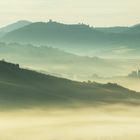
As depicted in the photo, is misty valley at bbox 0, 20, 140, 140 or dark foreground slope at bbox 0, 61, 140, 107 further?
dark foreground slope at bbox 0, 61, 140, 107

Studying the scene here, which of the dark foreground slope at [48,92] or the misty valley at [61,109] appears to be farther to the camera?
the dark foreground slope at [48,92]

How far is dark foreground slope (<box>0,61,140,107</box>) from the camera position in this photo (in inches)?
5330

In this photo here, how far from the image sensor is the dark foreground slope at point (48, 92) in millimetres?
135375

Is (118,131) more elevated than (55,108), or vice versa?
(55,108)

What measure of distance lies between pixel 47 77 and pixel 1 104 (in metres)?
59.6

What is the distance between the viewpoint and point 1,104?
119438 mm

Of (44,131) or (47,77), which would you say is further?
(47,77)

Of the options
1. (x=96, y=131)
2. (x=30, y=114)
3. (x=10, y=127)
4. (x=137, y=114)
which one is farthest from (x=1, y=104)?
(x=96, y=131)

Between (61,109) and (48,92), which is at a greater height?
(48,92)

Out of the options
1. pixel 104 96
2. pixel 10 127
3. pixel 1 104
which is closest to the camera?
pixel 10 127

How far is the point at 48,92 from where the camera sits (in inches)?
6048

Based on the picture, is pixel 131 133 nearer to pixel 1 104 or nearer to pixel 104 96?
pixel 1 104

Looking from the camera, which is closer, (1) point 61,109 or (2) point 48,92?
(1) point 61,109

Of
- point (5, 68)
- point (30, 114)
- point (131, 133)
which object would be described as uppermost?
point (5, 68)
